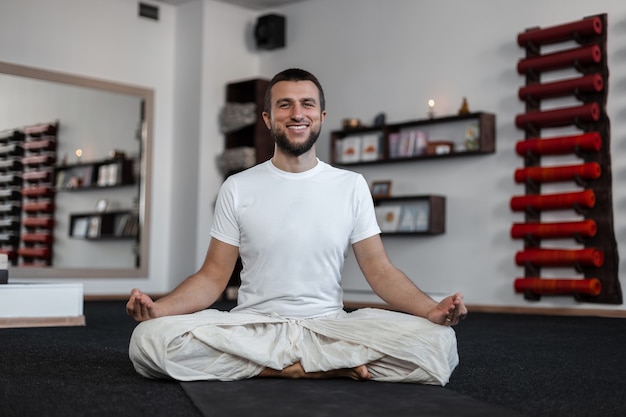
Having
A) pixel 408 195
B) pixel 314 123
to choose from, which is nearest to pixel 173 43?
pixel 408 195

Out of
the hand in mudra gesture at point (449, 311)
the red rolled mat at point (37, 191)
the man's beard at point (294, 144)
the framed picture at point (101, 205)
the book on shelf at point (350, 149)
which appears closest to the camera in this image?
the hand in mudra gesture at point (449, 311)

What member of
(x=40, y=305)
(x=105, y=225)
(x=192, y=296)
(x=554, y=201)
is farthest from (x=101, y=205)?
(x=192, y=296)

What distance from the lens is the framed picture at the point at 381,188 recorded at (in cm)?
718

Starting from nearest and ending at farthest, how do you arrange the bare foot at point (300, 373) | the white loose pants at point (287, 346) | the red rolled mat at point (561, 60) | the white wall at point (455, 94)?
1. the white loose pants at point (287, 346)
2. the bare foot at point (300, 373)
3. the red rolled mat at point (561, 60)
4. the white wall at point (455, 94)

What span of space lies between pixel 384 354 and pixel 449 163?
4414mm

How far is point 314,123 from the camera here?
108 inches

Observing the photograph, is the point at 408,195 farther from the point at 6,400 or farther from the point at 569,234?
the point at 6,400

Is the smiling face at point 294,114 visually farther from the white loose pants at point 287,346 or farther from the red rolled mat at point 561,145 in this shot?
the red rolled mat at point 561,145

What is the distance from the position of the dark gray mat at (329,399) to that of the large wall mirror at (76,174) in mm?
5358

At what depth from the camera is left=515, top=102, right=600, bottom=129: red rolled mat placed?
5.86 metres

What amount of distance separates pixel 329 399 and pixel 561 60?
14.4 ft

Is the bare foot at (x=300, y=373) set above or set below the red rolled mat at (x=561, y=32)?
below

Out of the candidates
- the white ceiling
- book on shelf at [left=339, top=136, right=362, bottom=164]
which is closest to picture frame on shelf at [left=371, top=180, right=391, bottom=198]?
book on shelf at [left=339, top=136, right=362, bottom=164]

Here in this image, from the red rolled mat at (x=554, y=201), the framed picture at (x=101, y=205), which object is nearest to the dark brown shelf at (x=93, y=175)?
the framed picture at (x=101, y=205)
